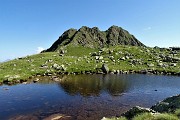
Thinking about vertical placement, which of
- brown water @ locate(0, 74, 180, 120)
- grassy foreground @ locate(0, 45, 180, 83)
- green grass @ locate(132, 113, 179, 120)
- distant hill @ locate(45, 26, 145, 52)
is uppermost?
distant hill @ locate(45, 26, 145, 52)

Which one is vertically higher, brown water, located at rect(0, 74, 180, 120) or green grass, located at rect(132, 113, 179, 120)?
green grass, located at rect(132, 113, 179, 120)

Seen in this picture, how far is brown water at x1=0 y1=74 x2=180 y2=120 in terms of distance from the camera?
33938 millimetres

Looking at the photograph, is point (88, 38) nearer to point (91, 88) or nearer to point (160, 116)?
point (91, 88)

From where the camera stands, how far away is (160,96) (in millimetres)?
46062

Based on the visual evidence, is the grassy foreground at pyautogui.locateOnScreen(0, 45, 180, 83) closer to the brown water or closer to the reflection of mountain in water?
the brown water

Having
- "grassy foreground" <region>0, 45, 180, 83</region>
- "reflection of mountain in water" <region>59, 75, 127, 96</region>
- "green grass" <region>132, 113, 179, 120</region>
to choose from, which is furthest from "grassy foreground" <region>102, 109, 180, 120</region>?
"grassy foreground" <region>0, 45, 180, 83</region>

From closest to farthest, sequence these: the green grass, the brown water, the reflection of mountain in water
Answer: the green grass → the brown water → the reflection of mountain in water

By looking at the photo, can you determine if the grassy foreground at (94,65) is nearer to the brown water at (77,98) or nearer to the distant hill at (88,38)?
the brown water at (77,98)

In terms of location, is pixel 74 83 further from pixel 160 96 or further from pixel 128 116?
pixel 128 116

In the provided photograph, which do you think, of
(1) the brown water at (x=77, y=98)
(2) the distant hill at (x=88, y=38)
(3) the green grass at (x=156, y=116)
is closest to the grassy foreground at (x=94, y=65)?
(1) the brown water at (x=77, y=98)

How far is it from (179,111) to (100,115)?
14.3m

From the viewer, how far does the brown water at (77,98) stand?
111ft

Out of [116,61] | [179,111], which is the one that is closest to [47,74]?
[116,61]

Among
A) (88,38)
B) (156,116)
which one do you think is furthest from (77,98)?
(88,38)
